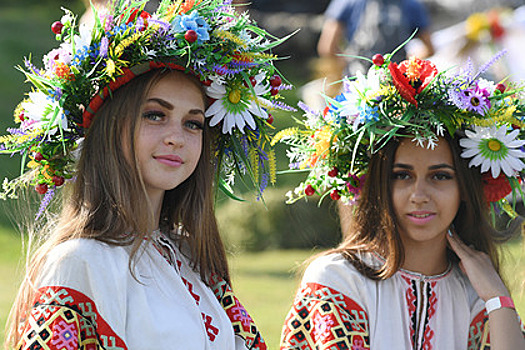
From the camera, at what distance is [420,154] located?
4.00 meters

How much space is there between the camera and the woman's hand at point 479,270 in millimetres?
4023

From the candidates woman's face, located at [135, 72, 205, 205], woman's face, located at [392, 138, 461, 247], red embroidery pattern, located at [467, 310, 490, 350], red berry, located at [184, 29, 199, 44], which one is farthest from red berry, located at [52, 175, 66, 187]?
red embroidery pattern, located at [467, 310, 490, 350]

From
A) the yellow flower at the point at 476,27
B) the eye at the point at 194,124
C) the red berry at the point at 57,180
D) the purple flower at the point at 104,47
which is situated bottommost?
the red berry at the point at 57,180

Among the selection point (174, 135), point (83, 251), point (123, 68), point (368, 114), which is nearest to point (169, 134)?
point (174, 135)

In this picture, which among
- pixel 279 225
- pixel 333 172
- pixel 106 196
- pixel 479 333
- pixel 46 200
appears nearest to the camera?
pixel 106 196

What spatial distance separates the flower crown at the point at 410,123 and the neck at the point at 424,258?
1.14 feet

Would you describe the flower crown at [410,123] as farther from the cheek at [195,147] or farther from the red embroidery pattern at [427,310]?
the cheek at [195,147]

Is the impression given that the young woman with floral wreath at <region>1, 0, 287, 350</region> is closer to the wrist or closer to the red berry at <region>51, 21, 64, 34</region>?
the red berry at <region>51, 21, 64, 34</region>

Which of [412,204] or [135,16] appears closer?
[135,16]

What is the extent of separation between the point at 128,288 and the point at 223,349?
0.48 m

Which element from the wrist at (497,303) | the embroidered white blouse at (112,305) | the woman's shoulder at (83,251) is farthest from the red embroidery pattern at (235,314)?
the wrist at (497,303)

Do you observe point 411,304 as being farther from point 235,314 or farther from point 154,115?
point 154,115

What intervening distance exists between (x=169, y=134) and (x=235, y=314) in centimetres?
79

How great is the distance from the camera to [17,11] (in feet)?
61.3
